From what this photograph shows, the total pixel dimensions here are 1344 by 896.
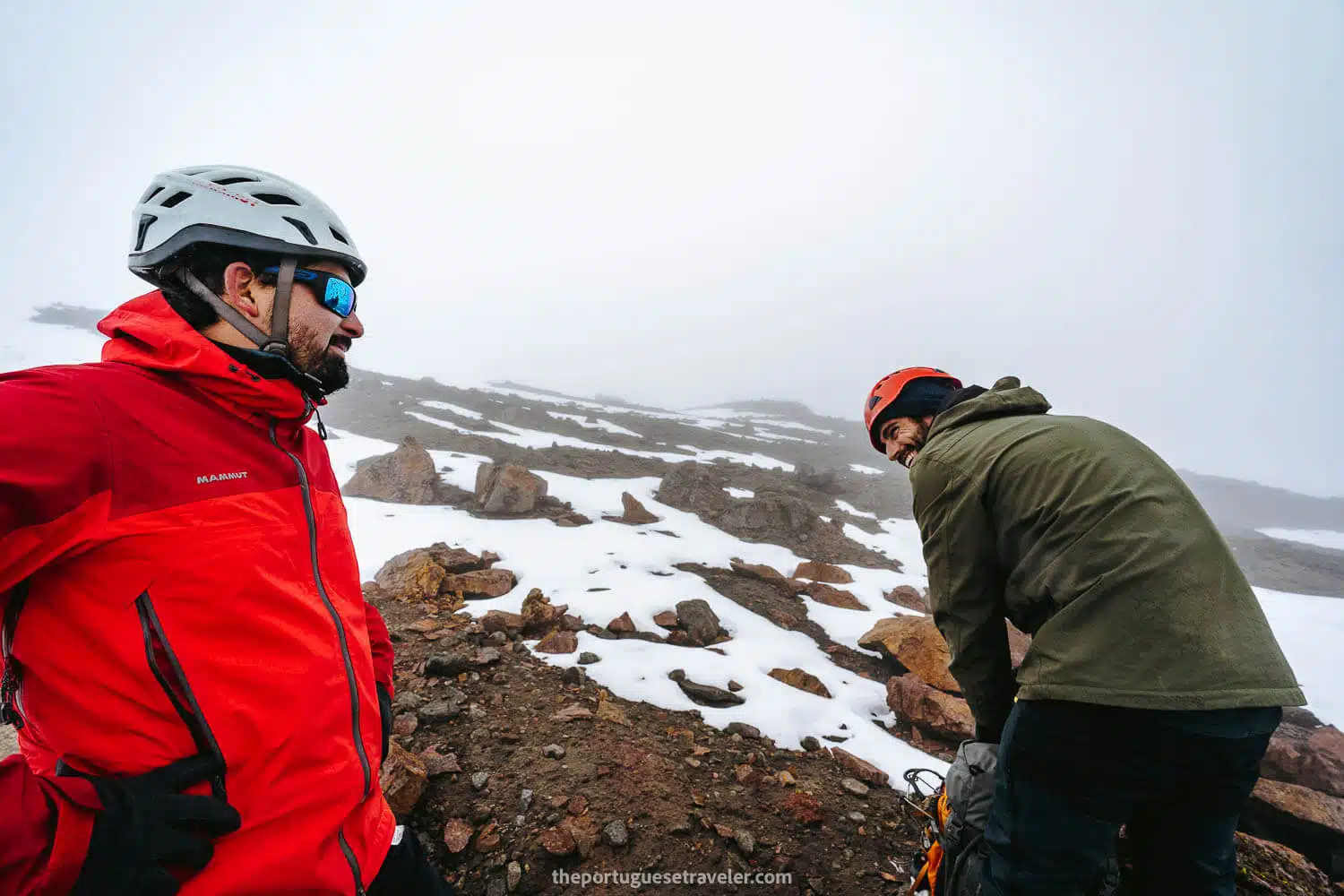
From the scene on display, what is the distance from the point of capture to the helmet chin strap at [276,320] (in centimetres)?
187

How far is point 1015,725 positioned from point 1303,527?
84.5m

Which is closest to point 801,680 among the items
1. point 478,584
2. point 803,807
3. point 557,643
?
point 803,807

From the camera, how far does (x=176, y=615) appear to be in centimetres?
138

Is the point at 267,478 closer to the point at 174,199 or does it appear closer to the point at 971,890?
the point at 174,199

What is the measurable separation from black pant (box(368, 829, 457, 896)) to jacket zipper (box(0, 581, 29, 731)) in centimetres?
157

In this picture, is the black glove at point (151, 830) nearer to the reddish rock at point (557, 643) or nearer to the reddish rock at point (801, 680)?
the reddish rock at point (557, 643)

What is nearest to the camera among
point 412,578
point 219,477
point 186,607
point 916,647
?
point 186,607

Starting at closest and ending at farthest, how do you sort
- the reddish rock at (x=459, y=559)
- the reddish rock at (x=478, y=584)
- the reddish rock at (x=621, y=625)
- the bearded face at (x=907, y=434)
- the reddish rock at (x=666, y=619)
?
the bearded face at (x=907, y=434) < the reddish rock at (x=621, y=625) < the reddish rock at (x=666, y=619) < the reddish rock at (x=478, y=584) < the reddish rock at (x=459, y=559)

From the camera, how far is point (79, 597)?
1.30 metres

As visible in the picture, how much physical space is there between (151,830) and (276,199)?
237cm

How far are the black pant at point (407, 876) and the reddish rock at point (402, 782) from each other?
3.27 feet

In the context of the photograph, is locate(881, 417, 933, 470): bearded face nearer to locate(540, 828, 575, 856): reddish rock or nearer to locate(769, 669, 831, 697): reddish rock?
locate(540, 828, 575, 856): reddish rock

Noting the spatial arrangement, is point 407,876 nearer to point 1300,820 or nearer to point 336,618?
point 336,618

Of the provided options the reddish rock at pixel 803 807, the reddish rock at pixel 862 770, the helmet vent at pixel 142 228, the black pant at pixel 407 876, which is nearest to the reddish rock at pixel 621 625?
the reddish rock at pixel 862 770
